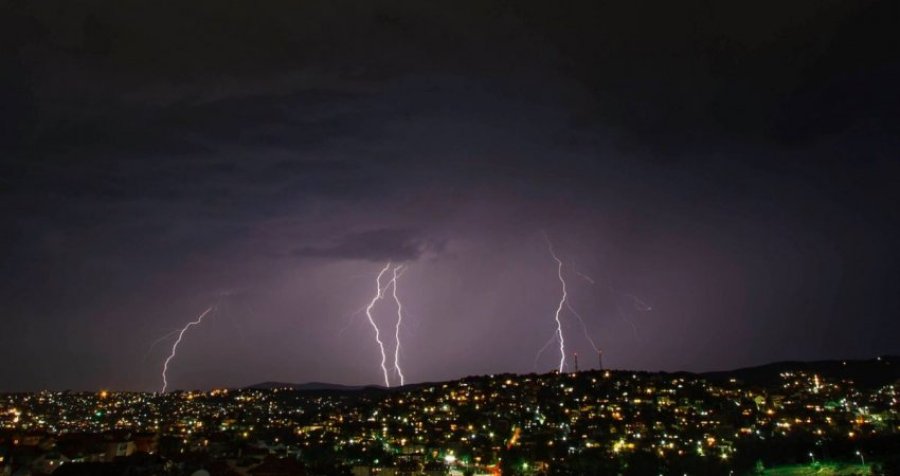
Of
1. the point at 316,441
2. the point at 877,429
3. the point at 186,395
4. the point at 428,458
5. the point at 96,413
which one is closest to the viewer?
the point at 428,458

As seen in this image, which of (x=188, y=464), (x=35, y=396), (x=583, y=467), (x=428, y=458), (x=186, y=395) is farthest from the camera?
(x=186, y=395)

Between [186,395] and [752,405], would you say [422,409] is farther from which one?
[186,395]

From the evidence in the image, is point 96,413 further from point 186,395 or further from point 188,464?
point 188,464

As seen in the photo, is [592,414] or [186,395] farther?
[186,395]

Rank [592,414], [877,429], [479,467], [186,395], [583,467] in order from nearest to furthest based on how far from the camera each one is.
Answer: [583,467] → [479,467] → [877,429] → [592,414] → [186,395]

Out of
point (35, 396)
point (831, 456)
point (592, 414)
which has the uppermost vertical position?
point (35, 396)

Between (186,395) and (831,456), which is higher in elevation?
(186,395)

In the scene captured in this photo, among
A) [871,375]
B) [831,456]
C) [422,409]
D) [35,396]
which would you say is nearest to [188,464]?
[831,456]

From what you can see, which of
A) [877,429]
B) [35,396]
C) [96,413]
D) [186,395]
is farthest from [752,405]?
[35,396]

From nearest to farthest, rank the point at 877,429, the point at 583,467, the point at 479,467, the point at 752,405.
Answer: the point at 583,467
the point at 479,467
the point at 877,429
the point at 752,405
